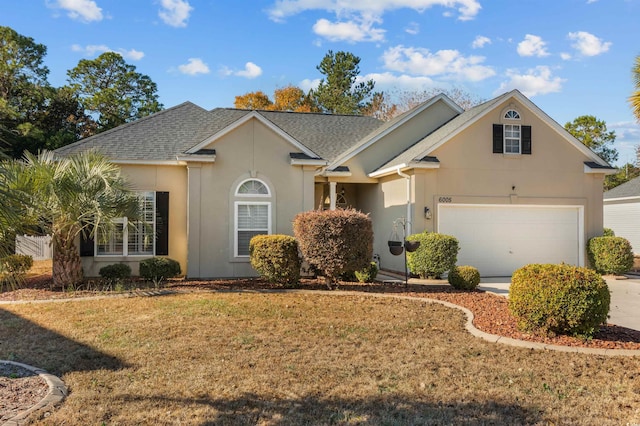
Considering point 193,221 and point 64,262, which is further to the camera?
point 193,221

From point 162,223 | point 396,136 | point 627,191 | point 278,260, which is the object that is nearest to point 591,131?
point 627,191

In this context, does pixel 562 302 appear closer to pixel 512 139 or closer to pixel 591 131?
pixel 512 139

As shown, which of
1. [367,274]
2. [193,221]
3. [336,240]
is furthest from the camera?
[193,221]

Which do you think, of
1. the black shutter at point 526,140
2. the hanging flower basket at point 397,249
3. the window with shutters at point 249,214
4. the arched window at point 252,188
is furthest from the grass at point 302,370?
the black shutter at point 526,140

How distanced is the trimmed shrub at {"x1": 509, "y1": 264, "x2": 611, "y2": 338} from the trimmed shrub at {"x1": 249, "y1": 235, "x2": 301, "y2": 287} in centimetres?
603

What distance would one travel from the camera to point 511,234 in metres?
16.3

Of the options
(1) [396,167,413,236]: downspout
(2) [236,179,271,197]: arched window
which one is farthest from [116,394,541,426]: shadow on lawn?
(1) [396,167,413,236]: downspout

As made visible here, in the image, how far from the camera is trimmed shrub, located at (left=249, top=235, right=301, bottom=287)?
1218 cm

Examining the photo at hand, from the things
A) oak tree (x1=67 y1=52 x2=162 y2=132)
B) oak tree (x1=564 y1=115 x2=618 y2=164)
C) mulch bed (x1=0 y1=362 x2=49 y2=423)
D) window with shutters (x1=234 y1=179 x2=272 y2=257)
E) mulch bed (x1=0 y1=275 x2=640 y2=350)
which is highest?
oak tree (x1=67 y1=52 x2=162 y2=132)

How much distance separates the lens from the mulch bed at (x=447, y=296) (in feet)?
23.8

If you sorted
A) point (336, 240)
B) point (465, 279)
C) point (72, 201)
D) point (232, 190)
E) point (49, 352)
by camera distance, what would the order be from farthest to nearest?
point (232, 190), point (465, 279), point (336, 240), point (72, 201), point (49, 352)

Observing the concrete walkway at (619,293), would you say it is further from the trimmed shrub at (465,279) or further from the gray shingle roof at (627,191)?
the gray shingle roof at (627,191)

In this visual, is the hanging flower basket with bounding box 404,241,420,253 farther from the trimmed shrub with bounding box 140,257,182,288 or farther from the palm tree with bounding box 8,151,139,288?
the palm tree with bounding box 8,151,139,288

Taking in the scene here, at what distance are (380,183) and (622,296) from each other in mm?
8664
